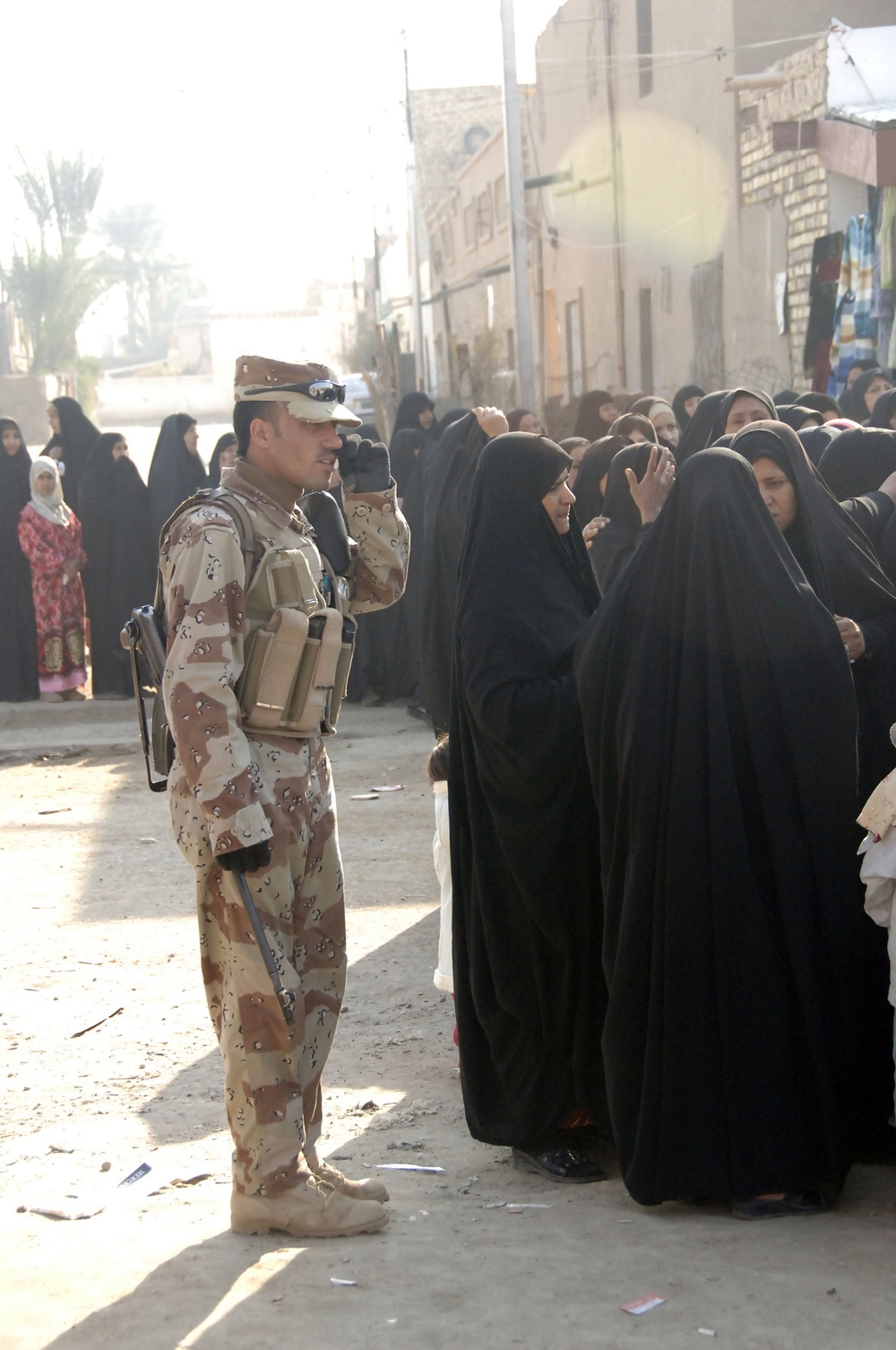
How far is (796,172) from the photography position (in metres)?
12.0

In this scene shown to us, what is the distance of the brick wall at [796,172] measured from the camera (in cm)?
1135

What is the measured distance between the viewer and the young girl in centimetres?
1017

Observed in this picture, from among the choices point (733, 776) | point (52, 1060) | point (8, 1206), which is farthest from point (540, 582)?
point (52, 1060)

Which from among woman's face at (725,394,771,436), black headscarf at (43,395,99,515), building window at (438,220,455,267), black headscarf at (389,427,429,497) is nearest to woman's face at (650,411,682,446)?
woman's face at (725,394,771,436)

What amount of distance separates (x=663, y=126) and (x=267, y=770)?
15.5m

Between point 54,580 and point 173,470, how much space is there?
109cm

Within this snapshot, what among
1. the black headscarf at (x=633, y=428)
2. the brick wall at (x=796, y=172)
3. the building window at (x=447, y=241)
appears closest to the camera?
the black headscarf at (x=633, y=428)

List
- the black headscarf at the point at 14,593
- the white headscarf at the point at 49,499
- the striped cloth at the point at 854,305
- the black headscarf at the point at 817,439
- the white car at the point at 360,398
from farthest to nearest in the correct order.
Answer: the white car at the point at 360,398 → the striped cloth at the point at 854,305 → the black headscarf at the point at 14,593 → the white headscarf at the point at 49,499 → the black headscarf at the point at 817,439

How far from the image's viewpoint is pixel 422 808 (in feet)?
22.9

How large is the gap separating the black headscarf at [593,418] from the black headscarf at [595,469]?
2562 millimetres

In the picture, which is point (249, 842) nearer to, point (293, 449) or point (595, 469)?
point (293, 449)

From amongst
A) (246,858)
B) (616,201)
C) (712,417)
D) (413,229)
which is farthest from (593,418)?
(413,229)

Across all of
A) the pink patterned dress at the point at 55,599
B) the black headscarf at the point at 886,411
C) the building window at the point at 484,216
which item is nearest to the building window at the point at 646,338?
the building window at the point at 484,216

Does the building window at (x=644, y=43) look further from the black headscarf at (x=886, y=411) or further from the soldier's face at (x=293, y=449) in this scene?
the soldier's face at (x=293, y=449)
